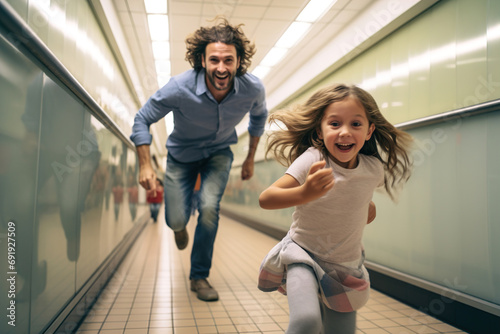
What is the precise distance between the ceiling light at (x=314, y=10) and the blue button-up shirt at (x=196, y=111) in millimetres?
1939

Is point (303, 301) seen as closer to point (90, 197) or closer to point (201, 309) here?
point (201, 309)

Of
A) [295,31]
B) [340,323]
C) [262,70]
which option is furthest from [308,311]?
[262,70]

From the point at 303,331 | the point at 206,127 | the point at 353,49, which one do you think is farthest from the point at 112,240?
the point at 353,49

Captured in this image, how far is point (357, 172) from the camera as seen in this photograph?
1364mm

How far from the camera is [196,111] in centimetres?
254

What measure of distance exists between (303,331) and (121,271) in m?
2.74

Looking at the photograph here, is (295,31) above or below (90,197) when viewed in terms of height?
above

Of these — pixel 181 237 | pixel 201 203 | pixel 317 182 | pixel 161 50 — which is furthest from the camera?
pixel 161 50

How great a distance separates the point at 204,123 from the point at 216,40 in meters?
0.56

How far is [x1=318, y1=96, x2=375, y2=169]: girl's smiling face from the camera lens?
1.28 metres

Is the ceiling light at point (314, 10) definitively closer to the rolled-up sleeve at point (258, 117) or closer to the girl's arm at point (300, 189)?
the rolled-up sleeve at point (258, 117)

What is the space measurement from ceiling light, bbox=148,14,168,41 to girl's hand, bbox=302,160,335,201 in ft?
13.8

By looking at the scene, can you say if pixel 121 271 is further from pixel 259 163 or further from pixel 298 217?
pixel 259 163

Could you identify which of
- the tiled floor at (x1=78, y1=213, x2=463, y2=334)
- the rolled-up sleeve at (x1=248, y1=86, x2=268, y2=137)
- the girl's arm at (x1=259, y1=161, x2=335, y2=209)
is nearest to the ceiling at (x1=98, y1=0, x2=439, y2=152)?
the rolled-up sleeve at (x1=248, y1=86, x2=268, y2=137)
